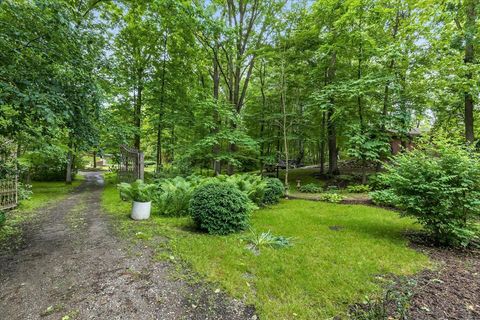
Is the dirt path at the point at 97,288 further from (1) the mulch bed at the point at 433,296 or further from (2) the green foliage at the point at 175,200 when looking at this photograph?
(2) the green foliage at the point at 175,200

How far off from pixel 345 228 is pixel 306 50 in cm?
890

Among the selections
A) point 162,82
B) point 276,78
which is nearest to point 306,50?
point 276,78

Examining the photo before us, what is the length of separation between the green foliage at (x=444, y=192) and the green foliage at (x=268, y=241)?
220 cm

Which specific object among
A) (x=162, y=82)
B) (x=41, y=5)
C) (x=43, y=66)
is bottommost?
(x=43, y=66)

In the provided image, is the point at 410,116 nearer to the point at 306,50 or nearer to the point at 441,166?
the point at 306,50

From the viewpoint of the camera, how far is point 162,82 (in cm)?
1181

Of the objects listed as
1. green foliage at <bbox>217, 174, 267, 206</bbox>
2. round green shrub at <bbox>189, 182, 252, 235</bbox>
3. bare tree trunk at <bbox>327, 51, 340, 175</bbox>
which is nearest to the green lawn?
round green shrub at <bbox>189, 182, 252, 235</bbox>

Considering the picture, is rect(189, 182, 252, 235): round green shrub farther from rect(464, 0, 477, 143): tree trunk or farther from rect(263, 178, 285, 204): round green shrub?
rect(464, 0, 477, 143): tree trunk

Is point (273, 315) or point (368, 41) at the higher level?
point (368, 41)

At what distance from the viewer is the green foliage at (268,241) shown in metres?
3.98

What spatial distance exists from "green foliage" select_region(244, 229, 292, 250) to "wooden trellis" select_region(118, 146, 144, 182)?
575 centimetres

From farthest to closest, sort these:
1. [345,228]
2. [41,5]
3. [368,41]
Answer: [368,41]
[345,228]
[41,5]

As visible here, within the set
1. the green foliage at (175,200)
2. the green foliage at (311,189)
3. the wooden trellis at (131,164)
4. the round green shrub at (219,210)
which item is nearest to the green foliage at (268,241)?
the round green shrub at (219,210)

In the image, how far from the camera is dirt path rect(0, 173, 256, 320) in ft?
7.40
